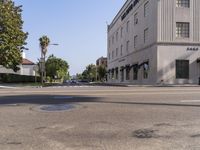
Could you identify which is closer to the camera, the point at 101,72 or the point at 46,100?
Answer: the point at 46,100

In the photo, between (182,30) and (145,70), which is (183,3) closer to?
(182,30)

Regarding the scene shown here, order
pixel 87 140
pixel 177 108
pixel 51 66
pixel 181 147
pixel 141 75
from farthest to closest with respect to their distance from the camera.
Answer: pixel 51 66 < pixel 141 75 < pixel 177 108 < pixel 87 140 < pixel 181 147

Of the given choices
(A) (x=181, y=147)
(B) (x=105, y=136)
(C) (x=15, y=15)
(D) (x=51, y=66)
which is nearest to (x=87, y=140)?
(B) (x=105, y=136)

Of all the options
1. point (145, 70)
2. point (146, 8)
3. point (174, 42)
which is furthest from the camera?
point (146, 8)

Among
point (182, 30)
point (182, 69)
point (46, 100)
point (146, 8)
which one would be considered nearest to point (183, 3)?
point (182, 30)

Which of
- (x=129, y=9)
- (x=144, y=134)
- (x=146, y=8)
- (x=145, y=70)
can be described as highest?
(x=129, y=9)

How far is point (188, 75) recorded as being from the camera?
49.8m

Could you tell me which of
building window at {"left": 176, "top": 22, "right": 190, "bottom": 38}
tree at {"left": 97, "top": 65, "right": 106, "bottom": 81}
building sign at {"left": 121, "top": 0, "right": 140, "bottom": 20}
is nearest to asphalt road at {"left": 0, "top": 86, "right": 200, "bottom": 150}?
building window at {"left": 176, "top": 22, "right": 190, "bottom": 38}

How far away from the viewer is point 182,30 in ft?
164

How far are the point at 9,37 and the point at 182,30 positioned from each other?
2170cm

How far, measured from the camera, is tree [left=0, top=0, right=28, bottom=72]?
1941 inches

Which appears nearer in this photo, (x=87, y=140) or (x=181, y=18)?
(x=87, y=140)

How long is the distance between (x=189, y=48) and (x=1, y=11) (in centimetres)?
2392

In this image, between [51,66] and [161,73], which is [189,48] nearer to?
[161,73]
